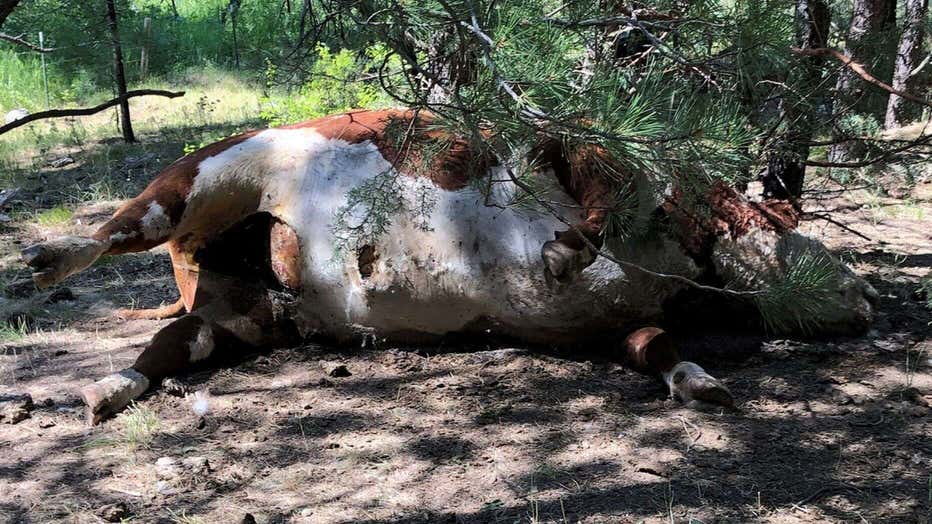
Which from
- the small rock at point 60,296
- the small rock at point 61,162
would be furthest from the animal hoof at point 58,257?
the small rock at point 61,162

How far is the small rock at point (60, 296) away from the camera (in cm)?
449

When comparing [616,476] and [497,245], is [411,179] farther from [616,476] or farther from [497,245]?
[616,476]

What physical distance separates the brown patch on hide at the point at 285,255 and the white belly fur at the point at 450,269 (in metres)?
0.03

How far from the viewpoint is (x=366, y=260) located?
3367 millimetres

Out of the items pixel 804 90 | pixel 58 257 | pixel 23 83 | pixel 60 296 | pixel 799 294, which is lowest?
pixel 60 296

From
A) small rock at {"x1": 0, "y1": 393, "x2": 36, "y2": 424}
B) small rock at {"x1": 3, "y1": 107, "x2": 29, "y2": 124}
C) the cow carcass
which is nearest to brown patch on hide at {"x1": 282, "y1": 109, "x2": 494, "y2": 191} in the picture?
the cow carcass

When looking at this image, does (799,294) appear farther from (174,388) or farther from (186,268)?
(186,268)

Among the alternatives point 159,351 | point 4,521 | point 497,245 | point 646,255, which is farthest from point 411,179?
point 4,521

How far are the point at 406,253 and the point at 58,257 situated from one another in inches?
48.8

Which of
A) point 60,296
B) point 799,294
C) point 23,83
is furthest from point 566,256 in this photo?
point 23,83

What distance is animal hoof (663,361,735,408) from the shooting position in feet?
9.53

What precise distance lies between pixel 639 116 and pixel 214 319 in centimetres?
205

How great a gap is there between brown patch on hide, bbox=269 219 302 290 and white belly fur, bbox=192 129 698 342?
3cm

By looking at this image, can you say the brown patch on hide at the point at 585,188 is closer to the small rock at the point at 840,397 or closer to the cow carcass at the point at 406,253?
the cow carcass at the point at 406,253
